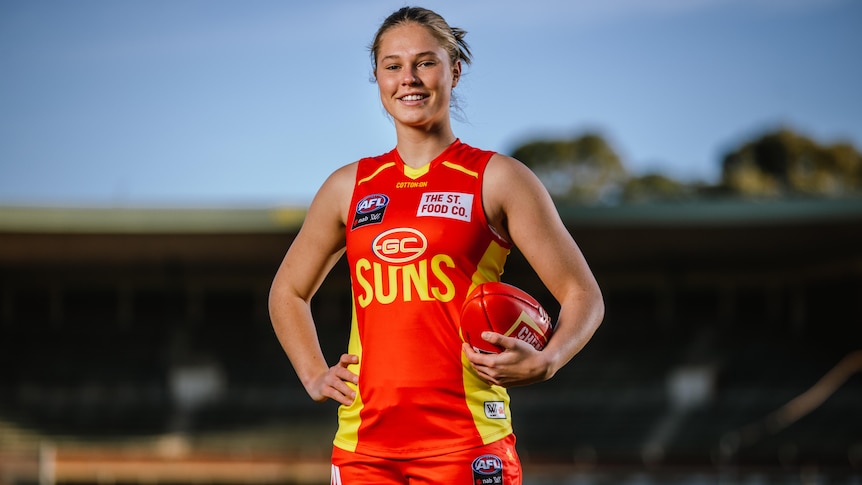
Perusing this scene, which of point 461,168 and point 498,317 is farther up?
point 461,168

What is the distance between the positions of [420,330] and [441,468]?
14.5 inches

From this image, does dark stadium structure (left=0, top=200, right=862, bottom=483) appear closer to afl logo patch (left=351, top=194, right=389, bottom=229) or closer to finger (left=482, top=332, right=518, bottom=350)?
afl logo patch (left=351, top=194, right=389, bottom=229)

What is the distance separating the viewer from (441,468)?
106 inches

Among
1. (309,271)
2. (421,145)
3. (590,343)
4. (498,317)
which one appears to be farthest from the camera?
(590,343)

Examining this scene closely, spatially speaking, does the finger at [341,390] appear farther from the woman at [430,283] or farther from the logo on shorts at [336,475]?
the logo on shorts at [336,475]

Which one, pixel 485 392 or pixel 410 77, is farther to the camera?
pixel 410 77

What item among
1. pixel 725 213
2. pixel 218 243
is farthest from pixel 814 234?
pixel 218 243

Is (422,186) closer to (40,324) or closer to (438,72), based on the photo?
(438,72)

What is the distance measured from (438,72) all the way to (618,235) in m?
19.0

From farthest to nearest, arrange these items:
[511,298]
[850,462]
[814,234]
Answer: [814,234], [850,462], [511,298]

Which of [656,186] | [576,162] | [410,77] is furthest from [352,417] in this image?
[576,162]

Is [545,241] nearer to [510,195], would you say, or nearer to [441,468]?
[510,195]

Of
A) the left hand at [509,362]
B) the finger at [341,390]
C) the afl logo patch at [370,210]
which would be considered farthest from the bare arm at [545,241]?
the finger at [341,390]

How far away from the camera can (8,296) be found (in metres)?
25.8
